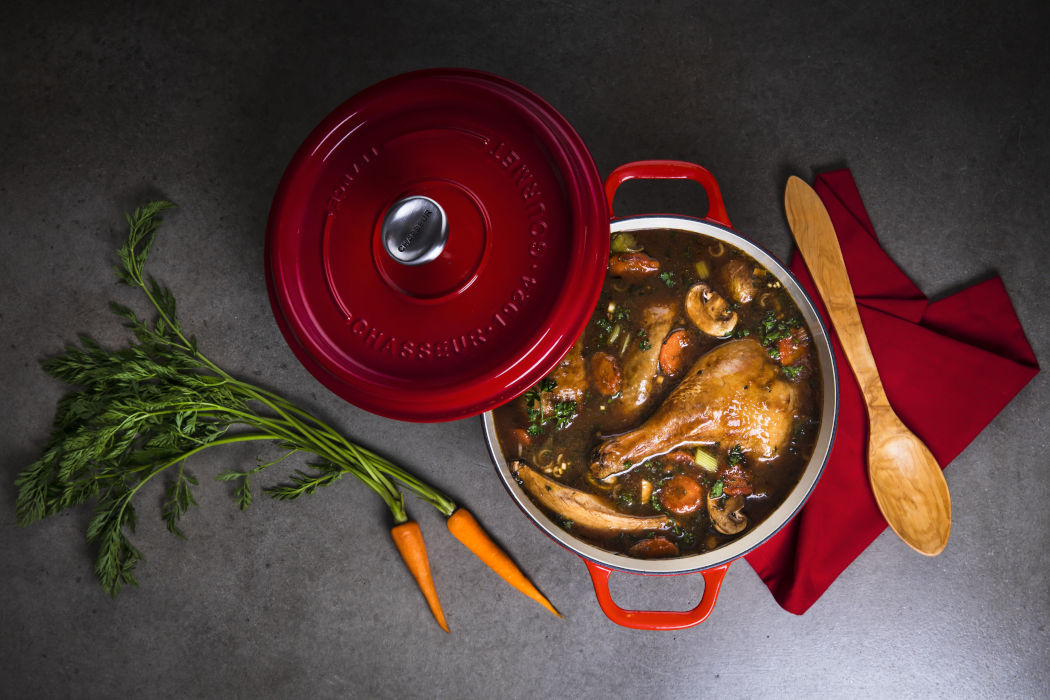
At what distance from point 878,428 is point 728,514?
0.59 meters

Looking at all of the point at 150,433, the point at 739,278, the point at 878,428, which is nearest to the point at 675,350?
the point at 739,278

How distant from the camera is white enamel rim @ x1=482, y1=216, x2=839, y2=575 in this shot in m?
1.66

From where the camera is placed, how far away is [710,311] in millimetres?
1708

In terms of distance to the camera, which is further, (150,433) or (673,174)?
(150,433)

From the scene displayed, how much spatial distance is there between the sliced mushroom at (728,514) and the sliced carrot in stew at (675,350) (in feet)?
1.29

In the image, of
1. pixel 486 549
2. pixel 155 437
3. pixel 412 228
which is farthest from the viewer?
pixel 486 549

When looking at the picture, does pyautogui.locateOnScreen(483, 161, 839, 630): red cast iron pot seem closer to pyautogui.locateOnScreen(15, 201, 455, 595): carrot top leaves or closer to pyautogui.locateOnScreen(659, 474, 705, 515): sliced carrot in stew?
pyautogui.locateOnScreen(659, 474, 705, 515): sliced carrot in stew

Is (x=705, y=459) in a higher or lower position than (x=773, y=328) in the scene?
lower

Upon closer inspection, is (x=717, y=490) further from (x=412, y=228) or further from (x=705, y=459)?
(x=412, y=228)

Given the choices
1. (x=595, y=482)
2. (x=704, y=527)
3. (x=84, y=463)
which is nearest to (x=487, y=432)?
(x=595, y=482)

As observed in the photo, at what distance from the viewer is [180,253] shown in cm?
208

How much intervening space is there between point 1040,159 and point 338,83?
95.1 inches

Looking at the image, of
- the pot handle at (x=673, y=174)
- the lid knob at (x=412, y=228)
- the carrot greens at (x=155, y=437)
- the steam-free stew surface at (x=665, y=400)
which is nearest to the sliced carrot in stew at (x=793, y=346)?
the steam-free stew surface at (x=665, y=400)

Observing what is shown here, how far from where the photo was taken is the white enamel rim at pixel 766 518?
1.66 metres
